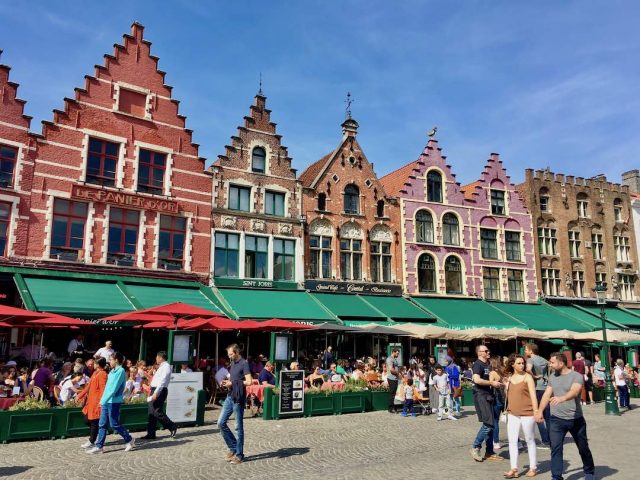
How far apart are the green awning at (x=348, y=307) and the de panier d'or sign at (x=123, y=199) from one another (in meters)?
7.44

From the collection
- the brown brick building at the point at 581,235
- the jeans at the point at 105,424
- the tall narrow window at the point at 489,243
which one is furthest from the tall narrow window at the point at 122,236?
the brown brick building at the point at 581,235

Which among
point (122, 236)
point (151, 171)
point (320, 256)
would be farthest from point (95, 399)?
point (320, 256)

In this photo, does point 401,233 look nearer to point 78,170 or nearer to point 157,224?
point 157,224

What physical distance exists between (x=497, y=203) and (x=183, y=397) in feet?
79.5

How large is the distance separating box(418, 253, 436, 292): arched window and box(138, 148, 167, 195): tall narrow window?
13.6m

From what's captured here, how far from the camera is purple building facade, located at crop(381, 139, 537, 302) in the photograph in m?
28.6

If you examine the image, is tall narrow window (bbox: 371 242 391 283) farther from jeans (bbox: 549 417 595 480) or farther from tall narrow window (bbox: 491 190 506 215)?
jeans (bbox: 549 417 595 480)

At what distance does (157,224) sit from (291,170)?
6941 mm

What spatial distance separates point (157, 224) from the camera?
21797mm

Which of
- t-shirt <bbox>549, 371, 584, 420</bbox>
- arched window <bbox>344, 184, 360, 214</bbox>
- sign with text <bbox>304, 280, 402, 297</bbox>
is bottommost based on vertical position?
t-shirt <bbox>549, 371, 584, 420</bbox>

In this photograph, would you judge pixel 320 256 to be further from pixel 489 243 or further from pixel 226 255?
pixel 489 243

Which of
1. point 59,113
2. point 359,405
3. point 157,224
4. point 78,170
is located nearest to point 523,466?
point 359,405

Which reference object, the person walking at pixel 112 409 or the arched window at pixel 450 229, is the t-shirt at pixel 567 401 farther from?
the arched window at pixel 450 229

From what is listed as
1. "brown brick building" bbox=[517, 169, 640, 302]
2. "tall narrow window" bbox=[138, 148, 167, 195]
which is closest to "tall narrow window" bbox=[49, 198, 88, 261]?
"tall narrow window" bbox=[138, 148, 167, 195]
